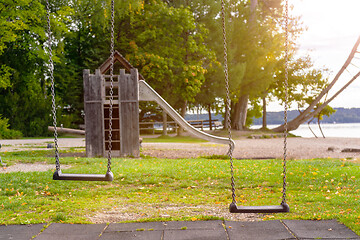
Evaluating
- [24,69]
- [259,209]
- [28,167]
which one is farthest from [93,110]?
[24,69]

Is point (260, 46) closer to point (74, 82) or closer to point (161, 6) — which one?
point (161, 6)

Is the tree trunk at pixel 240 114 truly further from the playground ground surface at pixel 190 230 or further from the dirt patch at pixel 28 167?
the playground ground surface at pixel 190 230

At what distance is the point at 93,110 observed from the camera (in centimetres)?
1405

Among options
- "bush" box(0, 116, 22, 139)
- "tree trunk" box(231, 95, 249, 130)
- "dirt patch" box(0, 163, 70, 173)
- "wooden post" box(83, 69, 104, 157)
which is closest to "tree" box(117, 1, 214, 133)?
"tree trunk" box(231, 95, 249, 130)

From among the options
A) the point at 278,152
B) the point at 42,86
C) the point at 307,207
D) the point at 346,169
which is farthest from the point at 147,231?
the point at 42,86

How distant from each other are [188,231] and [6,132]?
20.6m

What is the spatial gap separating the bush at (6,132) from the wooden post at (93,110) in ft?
35.8

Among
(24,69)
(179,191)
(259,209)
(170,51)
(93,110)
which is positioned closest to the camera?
(259,209)

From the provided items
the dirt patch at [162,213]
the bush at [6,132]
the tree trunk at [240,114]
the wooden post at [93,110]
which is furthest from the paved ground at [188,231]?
the tree trunk at [240,114]

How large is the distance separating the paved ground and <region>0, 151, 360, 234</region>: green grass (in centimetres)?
29

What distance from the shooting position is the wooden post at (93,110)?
14000 millimetres

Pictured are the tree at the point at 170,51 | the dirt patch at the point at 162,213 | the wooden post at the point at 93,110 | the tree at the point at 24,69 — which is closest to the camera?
the dirt patch at the point at 162,213

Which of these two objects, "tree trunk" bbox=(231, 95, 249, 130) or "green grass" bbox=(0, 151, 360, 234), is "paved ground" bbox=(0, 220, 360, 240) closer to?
"green grass" bbox=(0, 151, 360, 234)

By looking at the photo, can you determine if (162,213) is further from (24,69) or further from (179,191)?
(24,69)
